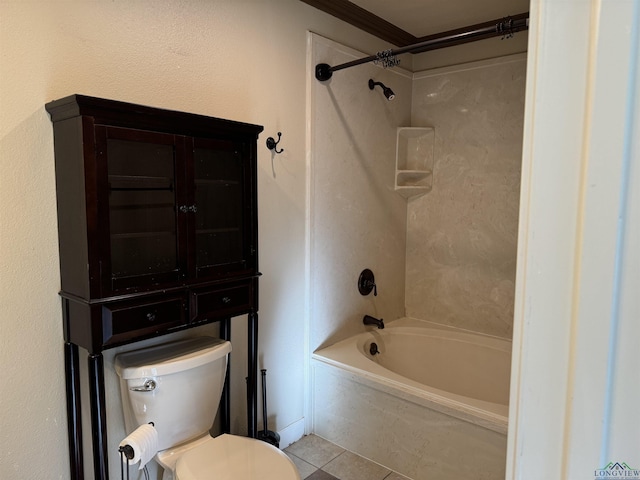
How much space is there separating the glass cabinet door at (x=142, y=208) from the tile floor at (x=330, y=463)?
52.8 inches

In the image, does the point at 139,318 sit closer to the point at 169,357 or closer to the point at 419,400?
the point at 169,357

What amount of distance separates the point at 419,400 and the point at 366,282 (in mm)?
988

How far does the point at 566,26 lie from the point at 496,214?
2721 mm

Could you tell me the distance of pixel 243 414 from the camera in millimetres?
2320

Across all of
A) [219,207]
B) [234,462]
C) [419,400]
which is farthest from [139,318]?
[419,400]

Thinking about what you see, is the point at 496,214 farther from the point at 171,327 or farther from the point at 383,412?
the point at 171,327

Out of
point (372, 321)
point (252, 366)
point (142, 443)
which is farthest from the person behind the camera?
point (372, 321)

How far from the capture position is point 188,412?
1810 mm

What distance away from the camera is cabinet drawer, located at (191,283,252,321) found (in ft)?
5.78

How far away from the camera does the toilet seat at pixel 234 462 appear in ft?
5.25

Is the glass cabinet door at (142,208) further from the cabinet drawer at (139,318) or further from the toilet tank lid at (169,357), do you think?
the toilet tank lid at (169,357)

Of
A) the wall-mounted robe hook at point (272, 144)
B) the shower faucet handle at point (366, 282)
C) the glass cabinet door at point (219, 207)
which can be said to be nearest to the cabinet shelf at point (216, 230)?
the glass cabinet door at point (219, 207)

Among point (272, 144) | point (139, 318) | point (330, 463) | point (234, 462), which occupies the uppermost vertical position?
point (272, 144)

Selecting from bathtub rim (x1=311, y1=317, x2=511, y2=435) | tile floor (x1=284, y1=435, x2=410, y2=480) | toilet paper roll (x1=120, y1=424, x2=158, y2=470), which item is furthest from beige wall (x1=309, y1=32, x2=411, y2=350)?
Result: toilet paper roll (x1=120, y1=424, x2=158, y2=470)
